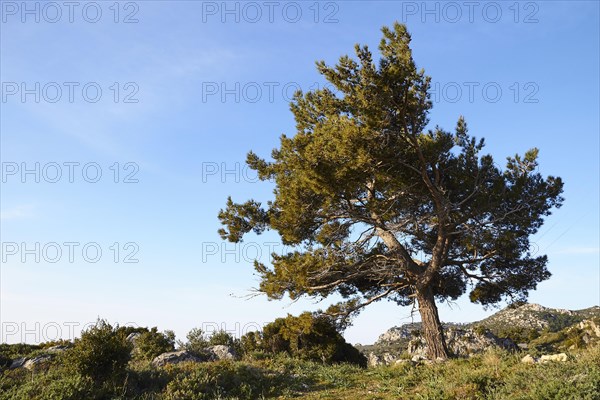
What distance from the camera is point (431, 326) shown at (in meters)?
19.2

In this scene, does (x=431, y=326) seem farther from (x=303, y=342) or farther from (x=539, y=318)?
(x=539, y=318)

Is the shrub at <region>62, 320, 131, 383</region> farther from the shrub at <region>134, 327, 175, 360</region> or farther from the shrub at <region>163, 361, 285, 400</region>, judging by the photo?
the shrub at <region>134, 327, 175, 360</region>

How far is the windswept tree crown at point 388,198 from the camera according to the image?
16.8 metres

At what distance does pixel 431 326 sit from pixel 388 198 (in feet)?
19.6

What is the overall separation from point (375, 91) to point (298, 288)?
906 centimetres

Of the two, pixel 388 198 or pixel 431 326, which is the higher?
pixel 388 198

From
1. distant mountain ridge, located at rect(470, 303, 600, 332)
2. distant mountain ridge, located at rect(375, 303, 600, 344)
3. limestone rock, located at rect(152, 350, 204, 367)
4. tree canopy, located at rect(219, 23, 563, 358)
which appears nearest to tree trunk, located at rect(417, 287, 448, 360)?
tree canopy, located at rect(219, 23, 563, 358)

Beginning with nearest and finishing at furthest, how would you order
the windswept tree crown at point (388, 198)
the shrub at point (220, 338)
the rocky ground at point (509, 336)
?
the windswept tree crown at point (388, 198)
the rocky ground at point (509, 336)
the shrub at point (220, 338)

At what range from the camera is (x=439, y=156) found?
18.9 meters

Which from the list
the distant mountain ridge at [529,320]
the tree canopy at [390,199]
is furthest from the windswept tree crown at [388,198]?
the distant mountain ridge at [529,320]

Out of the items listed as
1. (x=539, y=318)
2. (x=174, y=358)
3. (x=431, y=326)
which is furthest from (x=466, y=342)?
(x=539, y=318)

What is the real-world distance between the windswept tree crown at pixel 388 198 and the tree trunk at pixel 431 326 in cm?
A: 40

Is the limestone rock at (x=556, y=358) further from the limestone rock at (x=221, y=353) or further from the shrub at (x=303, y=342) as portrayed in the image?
the limestone rock at (x=221, y=353)

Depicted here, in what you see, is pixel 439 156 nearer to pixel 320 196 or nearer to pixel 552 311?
pixel 320 196
